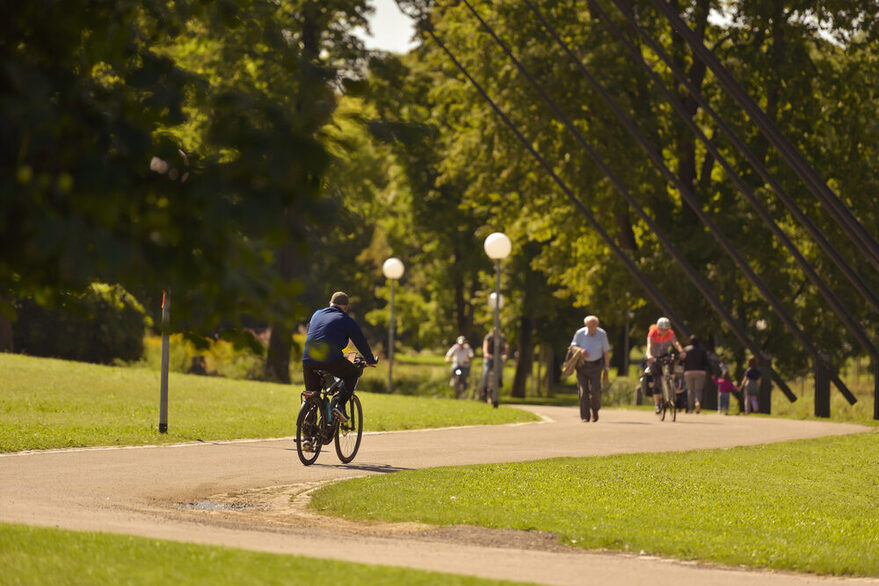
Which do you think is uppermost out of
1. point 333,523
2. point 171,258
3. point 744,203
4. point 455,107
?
point 455,107

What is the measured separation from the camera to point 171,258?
6.54m

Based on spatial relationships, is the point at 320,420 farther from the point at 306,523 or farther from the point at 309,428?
the point at 306,523

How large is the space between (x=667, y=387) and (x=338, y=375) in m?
12.6

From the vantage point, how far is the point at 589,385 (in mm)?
25703

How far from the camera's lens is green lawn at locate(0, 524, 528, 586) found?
8125 mm

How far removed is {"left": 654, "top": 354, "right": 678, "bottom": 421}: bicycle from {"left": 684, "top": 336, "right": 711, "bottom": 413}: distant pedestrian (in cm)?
235

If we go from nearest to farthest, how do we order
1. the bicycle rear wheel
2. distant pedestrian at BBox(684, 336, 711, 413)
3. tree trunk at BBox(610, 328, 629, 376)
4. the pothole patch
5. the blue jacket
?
the pothole patch → the blue jacket → the bicycle rear wheel → distant pedestrian at BBox(684, 336, 711, 413) → tree trunk at BBox(610, 328, 629, 376)

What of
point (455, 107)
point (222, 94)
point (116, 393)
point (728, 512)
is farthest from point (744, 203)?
point (222, 94)

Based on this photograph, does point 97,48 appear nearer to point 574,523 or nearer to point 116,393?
point 574,523


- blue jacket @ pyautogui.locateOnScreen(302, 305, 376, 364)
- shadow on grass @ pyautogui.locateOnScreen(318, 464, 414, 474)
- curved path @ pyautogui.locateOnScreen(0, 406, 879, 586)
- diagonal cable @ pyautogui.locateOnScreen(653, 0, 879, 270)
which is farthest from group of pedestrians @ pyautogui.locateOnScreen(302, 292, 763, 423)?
diagonal cable @ pyautogui.locateOnScreen(653, 0, 879, 270)

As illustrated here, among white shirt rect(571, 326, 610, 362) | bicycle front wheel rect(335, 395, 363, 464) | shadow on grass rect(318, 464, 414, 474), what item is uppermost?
white shirt rect(571, 326, 610, 362)

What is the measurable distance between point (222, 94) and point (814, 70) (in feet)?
105

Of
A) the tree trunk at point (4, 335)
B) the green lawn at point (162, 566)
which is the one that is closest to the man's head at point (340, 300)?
the green lawn at point (162, 566)

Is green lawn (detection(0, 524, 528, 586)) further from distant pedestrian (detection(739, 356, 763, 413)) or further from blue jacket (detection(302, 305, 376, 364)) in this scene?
distant pedestrian (detection(739, 356, 763, 413))
